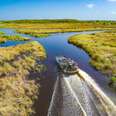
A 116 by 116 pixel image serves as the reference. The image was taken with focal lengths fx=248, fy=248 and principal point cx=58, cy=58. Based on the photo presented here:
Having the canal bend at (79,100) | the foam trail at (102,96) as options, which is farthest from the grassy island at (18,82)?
the foam trail at (102,96)

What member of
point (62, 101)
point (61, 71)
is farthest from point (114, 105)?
point (61, 71)

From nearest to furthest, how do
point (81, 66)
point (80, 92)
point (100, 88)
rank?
point (80, 92), point (100, 88), point (81, 66)

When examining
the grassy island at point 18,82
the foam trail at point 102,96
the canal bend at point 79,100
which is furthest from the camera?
the grassy island at point 18,82

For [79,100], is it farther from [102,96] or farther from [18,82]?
[18,82]

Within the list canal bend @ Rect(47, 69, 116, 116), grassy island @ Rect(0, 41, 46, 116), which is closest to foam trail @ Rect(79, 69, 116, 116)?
canal bend @ Rect(47, 69, 116, 116)

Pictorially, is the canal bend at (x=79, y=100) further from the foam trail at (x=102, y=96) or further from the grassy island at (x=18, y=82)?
the grassy island at (x=18, y=82)

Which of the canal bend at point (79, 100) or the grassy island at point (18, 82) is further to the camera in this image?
the grassy island at point (18, 82)

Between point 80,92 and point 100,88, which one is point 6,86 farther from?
point 100,88

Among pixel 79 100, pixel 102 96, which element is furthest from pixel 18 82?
pixel 102 96
